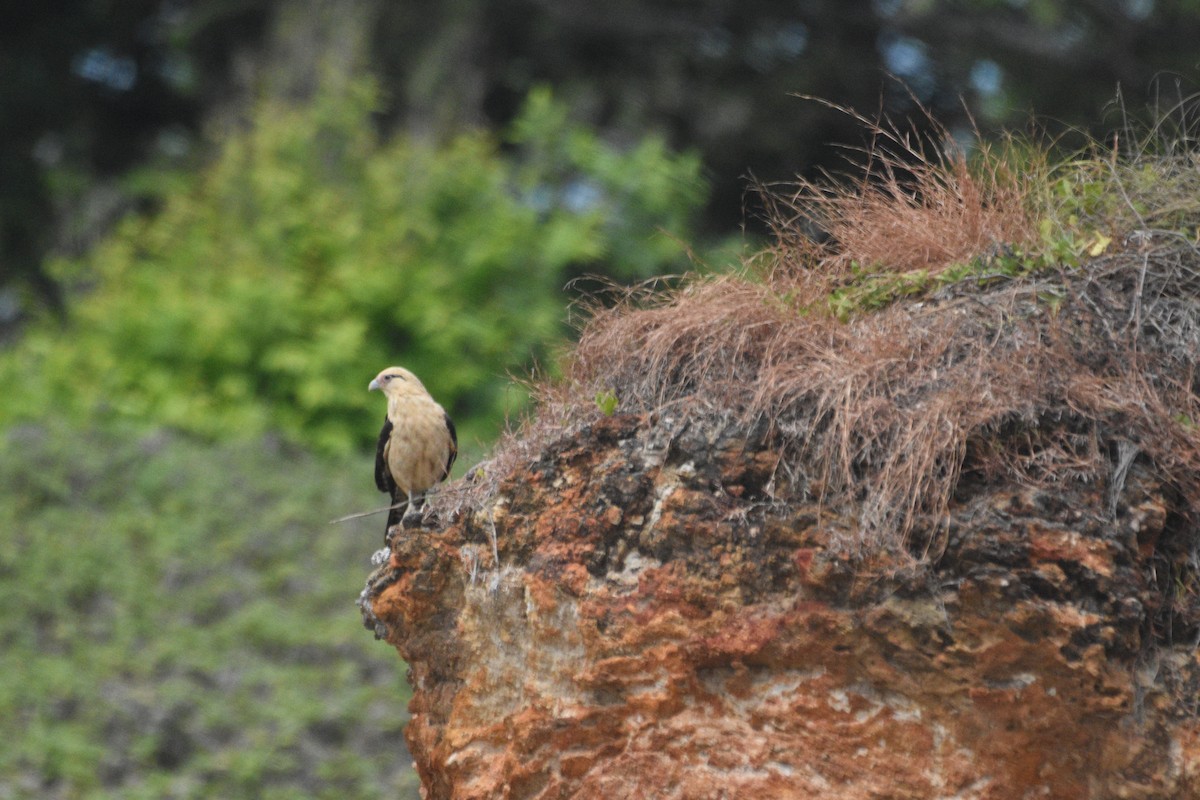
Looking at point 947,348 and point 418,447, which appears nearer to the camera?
point 947,348

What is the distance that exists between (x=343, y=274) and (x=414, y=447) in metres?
6.06

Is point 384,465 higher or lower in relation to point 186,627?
higher

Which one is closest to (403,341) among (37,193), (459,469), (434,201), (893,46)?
(434,201)

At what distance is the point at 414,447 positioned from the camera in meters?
5.75

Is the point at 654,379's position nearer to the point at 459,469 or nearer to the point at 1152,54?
the point at 459,469

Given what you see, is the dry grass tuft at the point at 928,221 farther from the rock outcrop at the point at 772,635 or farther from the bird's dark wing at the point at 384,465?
the bird's dark wing at the point at 384,465

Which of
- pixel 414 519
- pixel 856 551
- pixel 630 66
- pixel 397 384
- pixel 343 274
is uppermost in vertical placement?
pixel 630 66

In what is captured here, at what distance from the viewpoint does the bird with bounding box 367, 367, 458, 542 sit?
5758 mm

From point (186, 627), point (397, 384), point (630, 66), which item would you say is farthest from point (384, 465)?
point (630, 66)

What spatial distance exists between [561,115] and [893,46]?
155 inches

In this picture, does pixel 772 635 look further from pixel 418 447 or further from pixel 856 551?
pixel 418 447

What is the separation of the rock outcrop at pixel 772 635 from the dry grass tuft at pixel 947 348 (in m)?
0.09

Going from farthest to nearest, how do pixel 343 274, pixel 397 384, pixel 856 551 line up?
pixel 343 274
pixel 397 384
pixel 856 551

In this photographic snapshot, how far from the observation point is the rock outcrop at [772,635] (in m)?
3.39
